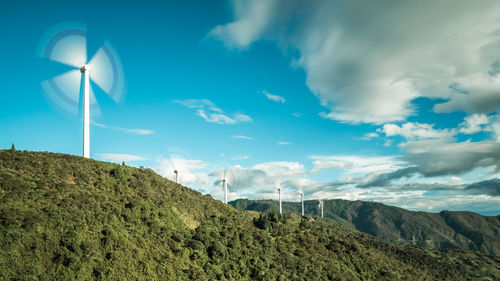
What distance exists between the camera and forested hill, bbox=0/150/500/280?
136 ft

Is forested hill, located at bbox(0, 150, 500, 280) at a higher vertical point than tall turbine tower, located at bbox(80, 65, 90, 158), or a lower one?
lower

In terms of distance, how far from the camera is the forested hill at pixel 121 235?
41.3 metres

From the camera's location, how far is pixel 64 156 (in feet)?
270

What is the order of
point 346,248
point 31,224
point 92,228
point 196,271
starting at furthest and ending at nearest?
1. point 346,248
2. point 196,271
3. point 92,228
4. point 31,224

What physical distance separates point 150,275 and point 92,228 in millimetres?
12974

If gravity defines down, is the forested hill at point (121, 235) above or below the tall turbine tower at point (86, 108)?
below

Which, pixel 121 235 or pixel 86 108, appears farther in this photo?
pixel 86 108

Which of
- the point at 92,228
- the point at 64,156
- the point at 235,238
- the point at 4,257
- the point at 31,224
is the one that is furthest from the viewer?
the point at 235,238

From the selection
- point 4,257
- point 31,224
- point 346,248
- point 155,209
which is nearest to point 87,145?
point 155,209

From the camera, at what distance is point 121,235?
56688 millimetres

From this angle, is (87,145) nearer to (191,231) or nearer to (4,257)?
(191,231)

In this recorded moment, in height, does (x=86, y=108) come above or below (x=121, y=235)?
above

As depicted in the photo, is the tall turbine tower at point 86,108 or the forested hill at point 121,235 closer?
the forested hill at point 121,235

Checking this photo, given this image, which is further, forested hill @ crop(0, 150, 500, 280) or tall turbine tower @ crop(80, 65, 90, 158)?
tall turbine tower @ crop(80, 65, 90, 158)
